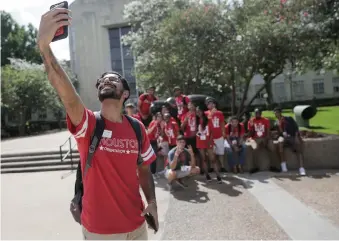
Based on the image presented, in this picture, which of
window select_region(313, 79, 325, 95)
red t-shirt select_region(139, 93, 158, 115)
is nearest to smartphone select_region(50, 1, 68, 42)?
red t-shirt select_region(139, 93, 158, 115)

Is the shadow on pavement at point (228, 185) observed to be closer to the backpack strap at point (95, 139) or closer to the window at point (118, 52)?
the backpack strap at point (95, 139)

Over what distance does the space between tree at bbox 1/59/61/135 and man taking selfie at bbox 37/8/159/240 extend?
28.6 meters

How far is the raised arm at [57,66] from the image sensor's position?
1859mm

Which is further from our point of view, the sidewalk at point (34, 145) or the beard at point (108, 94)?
the sidewalk at point (34, 145)

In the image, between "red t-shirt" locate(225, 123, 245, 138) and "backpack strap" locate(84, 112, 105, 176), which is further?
"red t-shirt" locate(225, 123, 245, 138)

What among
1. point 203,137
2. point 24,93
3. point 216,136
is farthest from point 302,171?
point 24,93

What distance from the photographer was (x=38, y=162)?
1280cm

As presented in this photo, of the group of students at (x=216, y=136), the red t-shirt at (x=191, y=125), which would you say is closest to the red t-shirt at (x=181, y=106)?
the group of students at (x=216, y=136)

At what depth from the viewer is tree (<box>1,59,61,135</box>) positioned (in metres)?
28.8

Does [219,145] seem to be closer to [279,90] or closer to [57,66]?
[57,66]

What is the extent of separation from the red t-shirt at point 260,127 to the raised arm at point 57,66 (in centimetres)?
807

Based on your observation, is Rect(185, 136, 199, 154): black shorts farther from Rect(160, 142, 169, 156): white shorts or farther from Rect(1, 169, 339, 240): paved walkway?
Rect(1, 169, 339, 240): paved walkway

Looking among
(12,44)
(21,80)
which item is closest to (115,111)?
(21,80)

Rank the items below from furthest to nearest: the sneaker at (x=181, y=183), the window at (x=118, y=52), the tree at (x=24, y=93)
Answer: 1. the window at (x=118, y=52)
2. the tree at (x=24, y=93)
3. the sneaker at (x=181, y=183)
